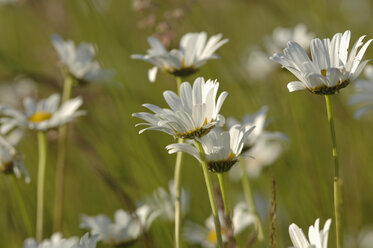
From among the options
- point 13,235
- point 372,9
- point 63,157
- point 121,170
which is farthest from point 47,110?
point 372,9

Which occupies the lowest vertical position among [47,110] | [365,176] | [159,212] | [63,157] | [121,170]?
[365,176]

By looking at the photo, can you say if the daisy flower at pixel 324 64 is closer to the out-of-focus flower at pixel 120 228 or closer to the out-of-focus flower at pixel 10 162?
the out-of-focus flower at pixel 120 228

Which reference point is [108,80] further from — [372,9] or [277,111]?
[372,9]

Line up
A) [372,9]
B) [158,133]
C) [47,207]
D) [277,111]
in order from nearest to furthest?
1. [47,207]
2. [277,111]
3. [158,133]
4. [372,9]

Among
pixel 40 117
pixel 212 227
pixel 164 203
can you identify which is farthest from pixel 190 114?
pixel 40 117

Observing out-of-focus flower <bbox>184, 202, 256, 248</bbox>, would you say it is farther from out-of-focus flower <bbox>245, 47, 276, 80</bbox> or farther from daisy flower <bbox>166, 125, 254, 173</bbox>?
out-of-focus flower <bbox>245, 47, 276, 80</bbox>

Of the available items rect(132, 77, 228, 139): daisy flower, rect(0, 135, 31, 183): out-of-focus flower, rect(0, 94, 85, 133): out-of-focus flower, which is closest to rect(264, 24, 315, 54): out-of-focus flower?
rect(0, 94, 85, 133): out-of-focus flower

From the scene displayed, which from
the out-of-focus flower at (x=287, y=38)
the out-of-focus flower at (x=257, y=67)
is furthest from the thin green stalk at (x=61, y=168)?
the out-of-focus flower at (x=257, y=67)
